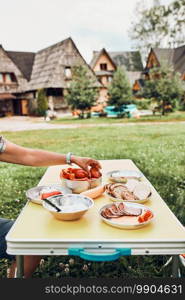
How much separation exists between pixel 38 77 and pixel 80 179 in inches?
649

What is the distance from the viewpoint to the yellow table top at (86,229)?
38.5 inches

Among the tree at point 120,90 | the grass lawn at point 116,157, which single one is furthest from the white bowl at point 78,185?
the tree at point 120,90

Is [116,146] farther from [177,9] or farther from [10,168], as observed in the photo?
[177,9]

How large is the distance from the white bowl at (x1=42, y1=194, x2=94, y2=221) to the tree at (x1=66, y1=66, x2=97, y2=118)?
11999 mm

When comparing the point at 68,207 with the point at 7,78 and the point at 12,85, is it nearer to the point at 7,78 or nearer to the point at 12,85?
the point at 12,85

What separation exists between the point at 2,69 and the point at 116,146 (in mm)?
12678

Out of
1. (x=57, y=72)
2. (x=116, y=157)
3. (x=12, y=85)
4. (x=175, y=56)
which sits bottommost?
(x=116, y=157)

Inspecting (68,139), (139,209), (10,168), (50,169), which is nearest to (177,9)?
(68,139)

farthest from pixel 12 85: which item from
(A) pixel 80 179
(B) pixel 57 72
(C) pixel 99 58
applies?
(A) pixel 80 179

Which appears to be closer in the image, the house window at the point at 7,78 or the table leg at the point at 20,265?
the table leg at the point at 20,265

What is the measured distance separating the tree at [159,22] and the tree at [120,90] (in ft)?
5.23

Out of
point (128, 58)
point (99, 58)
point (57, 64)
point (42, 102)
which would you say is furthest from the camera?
point (128, 58)

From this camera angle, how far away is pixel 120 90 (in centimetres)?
1327

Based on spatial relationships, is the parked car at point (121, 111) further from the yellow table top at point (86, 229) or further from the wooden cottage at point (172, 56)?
the yellow table top at point (86, 229)
